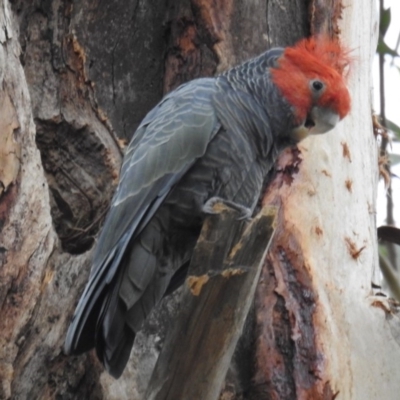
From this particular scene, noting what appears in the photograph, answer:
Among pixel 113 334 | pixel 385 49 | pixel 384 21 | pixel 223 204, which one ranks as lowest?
pixel 113 334

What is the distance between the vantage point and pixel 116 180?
301 centimetres

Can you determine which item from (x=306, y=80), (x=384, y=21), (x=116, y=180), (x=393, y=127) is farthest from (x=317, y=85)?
(x=384, y=21)

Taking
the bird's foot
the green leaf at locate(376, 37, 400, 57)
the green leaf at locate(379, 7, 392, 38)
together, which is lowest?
the bird's foot

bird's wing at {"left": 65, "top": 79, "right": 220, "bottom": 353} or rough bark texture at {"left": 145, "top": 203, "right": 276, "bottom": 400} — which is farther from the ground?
bird's wing at {"left": 65, "top": 79, "right": 220, "bottom": 353}

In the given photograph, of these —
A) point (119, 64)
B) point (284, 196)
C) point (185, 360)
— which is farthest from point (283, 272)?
point (119, 64)

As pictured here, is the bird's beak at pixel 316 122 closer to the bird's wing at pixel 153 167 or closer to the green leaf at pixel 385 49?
the bird's wing at pixel 153 167

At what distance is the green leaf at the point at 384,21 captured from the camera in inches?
165

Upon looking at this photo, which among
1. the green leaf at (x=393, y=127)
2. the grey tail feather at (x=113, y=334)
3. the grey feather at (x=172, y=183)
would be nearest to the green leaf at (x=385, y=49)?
the green leaf at (x=393, y=127)

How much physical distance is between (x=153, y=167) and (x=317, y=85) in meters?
0.61

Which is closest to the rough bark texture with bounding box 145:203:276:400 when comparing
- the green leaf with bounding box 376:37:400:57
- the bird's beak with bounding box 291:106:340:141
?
the bird's beak with bounding box 291:106:340:141

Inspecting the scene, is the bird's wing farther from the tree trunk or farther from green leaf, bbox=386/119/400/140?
green leaf, bbox=386/119/400/140

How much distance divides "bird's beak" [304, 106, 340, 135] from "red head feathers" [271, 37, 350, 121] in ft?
0.05

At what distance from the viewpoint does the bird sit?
96.8 inches

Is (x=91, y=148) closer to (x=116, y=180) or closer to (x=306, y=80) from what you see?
(x=116, y=180)
